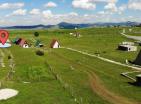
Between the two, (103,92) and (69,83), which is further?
(69,83)

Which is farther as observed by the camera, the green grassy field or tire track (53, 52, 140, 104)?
the green grassy field

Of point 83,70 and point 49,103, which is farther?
point 83,70

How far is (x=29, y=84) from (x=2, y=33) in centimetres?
4041

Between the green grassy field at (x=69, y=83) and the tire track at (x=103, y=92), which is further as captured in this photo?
the green grassy field at (x=69, y=83)

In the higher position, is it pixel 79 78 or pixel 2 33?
pixel 2 33

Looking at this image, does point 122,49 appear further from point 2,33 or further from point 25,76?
point 25,76

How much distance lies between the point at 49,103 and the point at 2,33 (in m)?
55.3

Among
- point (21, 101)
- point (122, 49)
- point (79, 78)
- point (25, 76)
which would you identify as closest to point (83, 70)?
point (79, 78)

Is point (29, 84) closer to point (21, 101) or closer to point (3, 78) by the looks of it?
point (3, 78)

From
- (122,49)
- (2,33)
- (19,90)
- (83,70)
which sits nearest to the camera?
(19,90)

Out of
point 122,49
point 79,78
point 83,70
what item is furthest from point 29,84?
point 122,49

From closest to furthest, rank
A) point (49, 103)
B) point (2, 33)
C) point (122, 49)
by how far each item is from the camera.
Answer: point (49, 103)
point (2, 33)
point (122, 49)

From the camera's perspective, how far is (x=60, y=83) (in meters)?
62.9

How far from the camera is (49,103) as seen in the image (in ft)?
160
